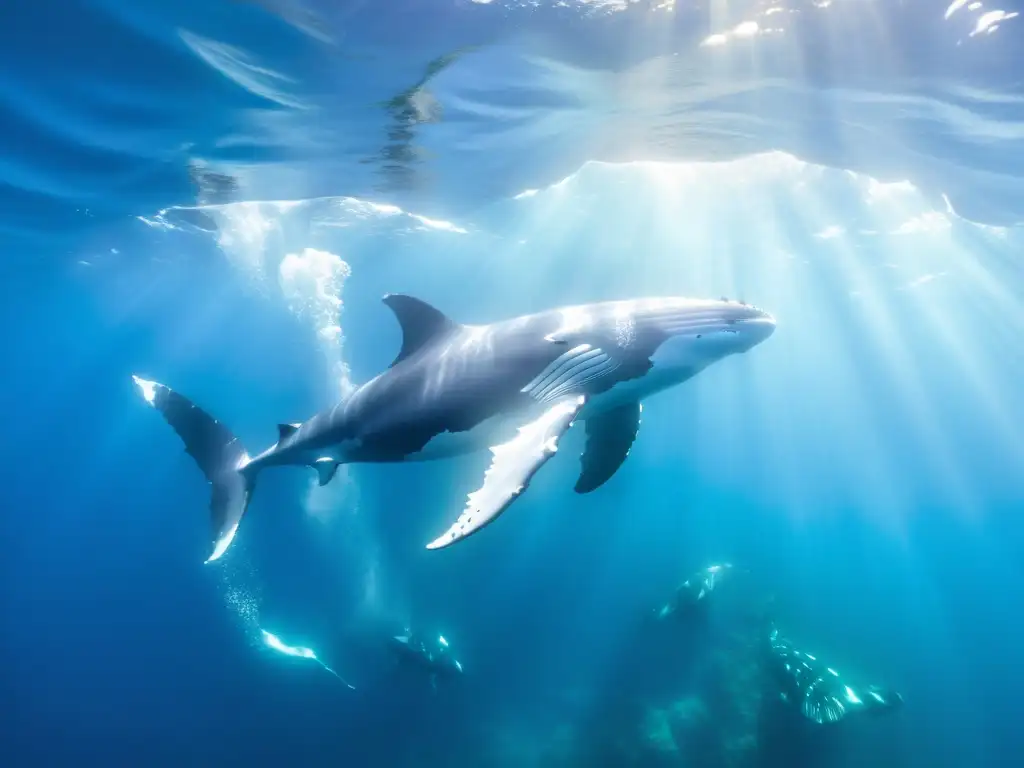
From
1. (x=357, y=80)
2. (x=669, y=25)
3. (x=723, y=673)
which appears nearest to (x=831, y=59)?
(x=669, y=25)

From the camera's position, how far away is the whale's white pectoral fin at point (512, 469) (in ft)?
15.0

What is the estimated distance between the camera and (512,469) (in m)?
5.20

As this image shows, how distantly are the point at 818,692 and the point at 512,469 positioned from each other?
1520cm

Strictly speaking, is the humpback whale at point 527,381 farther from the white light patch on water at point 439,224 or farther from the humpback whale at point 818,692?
the white light patch on water at point 439,224

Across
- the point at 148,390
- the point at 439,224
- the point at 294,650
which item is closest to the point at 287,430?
the point at 148,390

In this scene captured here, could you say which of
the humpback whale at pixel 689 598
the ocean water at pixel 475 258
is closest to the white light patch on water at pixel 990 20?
the ocean water at pixel 475 258

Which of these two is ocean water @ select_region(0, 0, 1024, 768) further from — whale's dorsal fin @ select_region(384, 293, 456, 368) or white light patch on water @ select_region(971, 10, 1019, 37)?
whale's dorsal fin @ select_region(384, 293, 456, 368)

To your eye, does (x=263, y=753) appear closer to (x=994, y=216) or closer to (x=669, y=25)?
(x=669, y=25)

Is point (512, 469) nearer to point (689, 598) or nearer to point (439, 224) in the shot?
point (689, 598)

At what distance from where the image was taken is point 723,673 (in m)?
19.3

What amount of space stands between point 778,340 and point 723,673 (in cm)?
7097

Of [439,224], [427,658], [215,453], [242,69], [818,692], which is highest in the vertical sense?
[242,69]

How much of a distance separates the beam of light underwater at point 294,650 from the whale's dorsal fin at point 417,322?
17771 millimetres

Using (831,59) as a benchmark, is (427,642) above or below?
below
